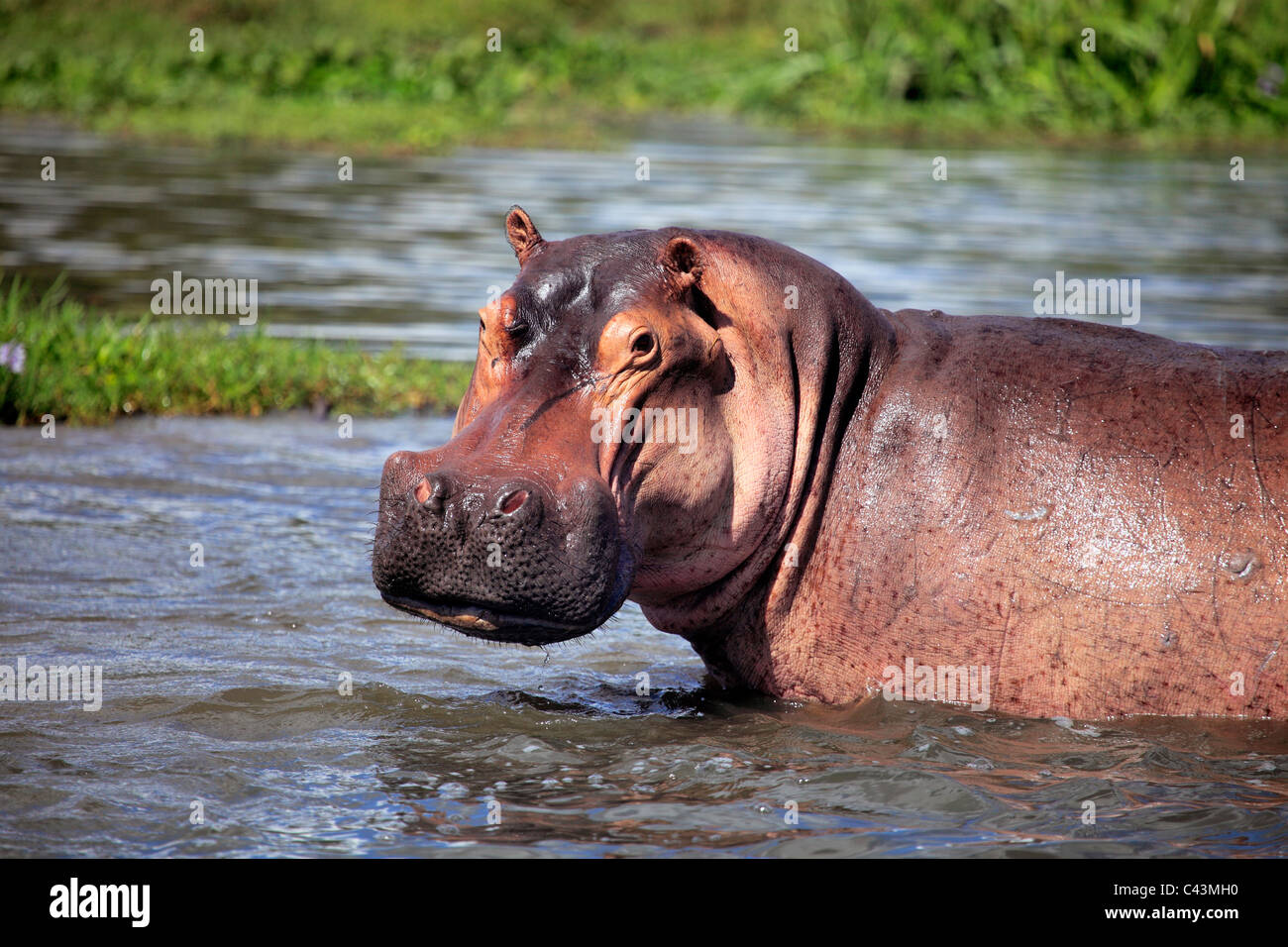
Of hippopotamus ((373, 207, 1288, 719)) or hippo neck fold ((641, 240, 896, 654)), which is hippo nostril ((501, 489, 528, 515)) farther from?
hippo neck fold ((641, 240, 896, 654))

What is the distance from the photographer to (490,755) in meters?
3.98

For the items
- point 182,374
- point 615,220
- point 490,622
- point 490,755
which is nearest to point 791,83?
point 615,220

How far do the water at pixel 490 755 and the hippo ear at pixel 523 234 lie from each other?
1.27 m

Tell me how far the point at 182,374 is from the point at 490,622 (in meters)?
5.12

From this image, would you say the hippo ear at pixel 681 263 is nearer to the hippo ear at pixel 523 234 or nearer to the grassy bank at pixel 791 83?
A: the hippo ear at pixel 523 234

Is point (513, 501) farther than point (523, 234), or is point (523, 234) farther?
point (523, 234)

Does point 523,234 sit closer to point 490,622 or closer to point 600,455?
point 600,455

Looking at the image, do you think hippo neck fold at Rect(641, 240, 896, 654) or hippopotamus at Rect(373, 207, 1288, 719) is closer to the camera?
hippopotamus at Rect(373, 207, 1288, 719)

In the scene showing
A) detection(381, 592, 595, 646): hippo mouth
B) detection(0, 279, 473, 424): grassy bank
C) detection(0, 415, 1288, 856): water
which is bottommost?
detection(0, 415, 1288, 856): water

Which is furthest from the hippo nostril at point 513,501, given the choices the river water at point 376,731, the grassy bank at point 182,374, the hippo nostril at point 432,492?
the grassy bank at point 182,374

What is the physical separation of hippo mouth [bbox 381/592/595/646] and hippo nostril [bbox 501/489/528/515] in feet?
0.82

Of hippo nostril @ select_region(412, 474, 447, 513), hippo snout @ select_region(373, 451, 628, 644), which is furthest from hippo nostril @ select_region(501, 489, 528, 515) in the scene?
hippo nostril @ select_region(412, 474, 447, 513)

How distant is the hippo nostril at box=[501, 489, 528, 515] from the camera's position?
132 inches
